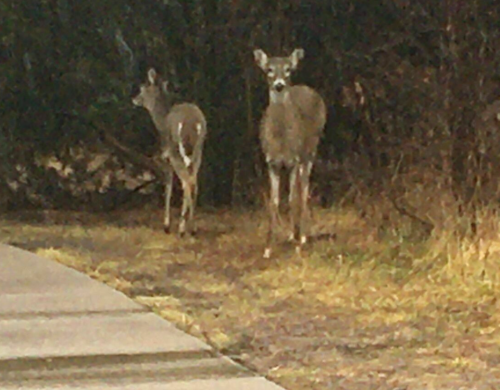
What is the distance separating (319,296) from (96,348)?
2557mm

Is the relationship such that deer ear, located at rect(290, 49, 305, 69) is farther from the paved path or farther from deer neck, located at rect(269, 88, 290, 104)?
the paved path

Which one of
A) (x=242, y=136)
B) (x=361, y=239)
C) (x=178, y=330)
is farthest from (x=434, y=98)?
(x=178, y=330)

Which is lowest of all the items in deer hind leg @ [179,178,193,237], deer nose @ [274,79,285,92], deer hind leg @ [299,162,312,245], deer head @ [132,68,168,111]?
deer hind leg @ [179,178,193,237]

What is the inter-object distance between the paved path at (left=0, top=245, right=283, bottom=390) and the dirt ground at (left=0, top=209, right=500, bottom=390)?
0.72ft

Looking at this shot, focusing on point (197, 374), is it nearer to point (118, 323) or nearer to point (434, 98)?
point (118, 323)

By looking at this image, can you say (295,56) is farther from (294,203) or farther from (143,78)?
(143,78)

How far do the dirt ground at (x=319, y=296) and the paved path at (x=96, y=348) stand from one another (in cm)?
22

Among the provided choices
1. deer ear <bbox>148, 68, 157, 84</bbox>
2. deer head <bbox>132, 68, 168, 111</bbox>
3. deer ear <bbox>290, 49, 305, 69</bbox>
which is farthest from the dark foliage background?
deer ear <bbox>290, 49, 305, 69</bbox>

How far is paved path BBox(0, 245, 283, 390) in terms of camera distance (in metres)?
6.53

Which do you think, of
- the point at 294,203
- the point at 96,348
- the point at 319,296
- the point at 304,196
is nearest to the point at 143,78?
the point at 294,203

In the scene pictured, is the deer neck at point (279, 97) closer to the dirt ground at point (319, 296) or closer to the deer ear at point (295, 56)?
the deer ear at point (295, 56)

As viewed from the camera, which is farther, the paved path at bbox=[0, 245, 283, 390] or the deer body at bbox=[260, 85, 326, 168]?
the deer body at bbox=[260, 85, 326, 168]

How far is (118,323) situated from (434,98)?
6.11 metres

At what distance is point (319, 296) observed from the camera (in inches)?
368
